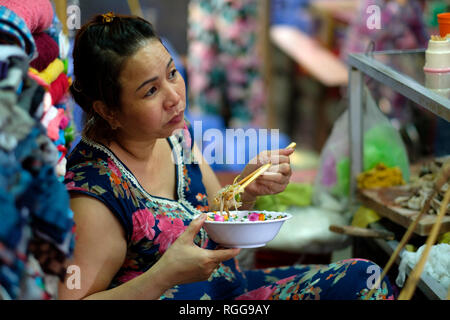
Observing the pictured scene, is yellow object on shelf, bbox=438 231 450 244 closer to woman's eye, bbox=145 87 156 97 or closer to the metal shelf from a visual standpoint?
the metal shelf

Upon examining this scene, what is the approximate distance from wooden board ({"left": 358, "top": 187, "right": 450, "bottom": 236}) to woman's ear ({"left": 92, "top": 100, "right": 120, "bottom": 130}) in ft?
3.05

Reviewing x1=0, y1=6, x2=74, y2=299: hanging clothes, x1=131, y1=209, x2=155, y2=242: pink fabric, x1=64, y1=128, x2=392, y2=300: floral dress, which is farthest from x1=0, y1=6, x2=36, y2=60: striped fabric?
x1=131, y1=209, x2=155, y2=242: pink fabric

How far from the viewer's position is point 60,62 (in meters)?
1.69

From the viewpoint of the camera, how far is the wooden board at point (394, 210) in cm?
173

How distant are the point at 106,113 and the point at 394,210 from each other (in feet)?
3.27

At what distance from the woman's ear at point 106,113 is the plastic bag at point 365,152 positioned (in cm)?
116

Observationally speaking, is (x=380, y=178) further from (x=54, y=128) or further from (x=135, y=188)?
(x=54, y=128)

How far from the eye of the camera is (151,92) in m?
1.36

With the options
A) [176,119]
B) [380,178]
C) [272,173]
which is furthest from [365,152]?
[176,119]

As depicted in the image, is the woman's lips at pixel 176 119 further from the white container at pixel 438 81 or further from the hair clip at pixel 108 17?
the white container at pixel 438 81
